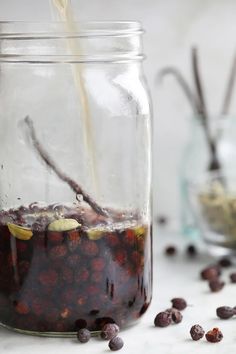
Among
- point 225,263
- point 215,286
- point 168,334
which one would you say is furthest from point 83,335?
point 225,263

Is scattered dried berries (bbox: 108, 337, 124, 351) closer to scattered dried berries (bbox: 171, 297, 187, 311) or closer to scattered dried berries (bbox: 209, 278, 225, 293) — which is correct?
scattered dried berries (bbox: 171, 297, 187, 311)

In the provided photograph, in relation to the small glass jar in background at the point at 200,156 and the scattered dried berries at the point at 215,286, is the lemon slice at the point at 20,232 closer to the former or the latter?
the scattered dried berries at the point at 215,286

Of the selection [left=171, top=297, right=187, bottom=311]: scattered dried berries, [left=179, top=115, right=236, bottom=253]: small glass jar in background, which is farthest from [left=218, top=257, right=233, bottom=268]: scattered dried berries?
[left=171, top=297, right=187, bottom=311]: scattered dried berries

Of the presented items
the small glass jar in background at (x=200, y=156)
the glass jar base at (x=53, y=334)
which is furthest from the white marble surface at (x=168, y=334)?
the small glass jar in background at (x=200, y=156)

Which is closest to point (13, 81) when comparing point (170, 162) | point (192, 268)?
point (192, 268)

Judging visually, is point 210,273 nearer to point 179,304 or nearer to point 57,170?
point 179,304
